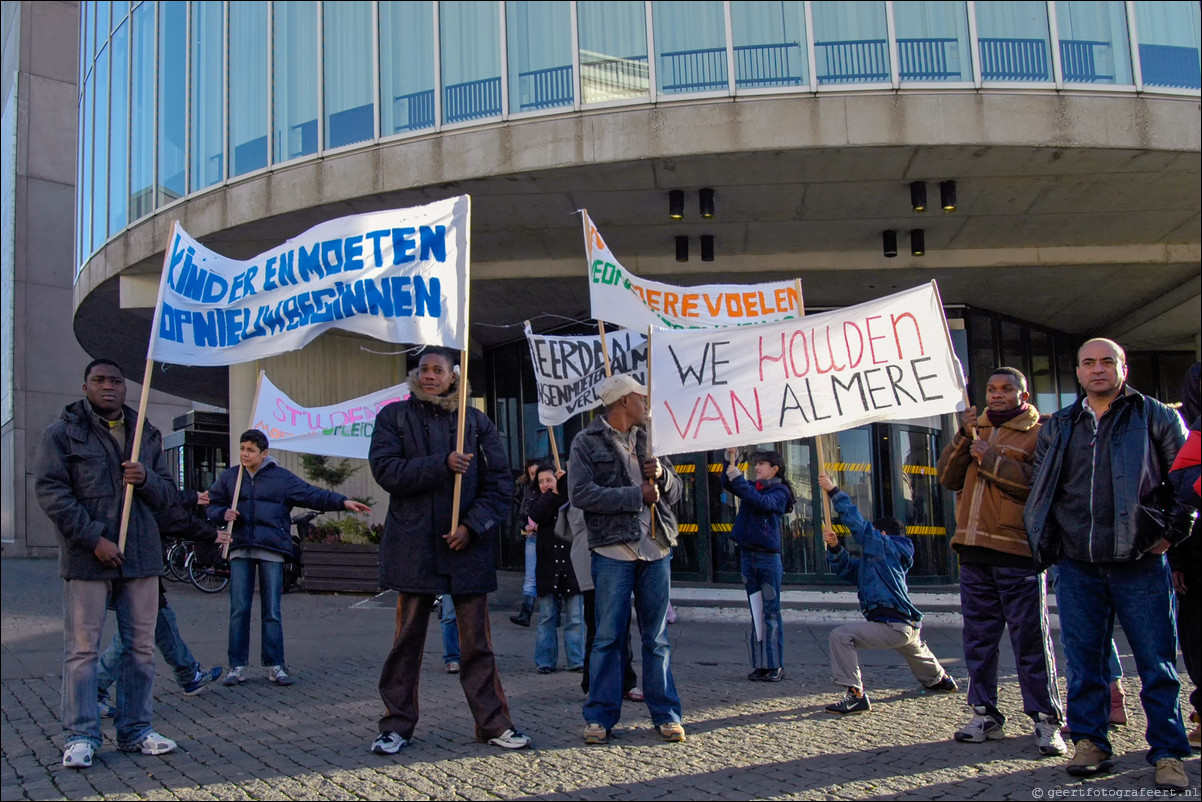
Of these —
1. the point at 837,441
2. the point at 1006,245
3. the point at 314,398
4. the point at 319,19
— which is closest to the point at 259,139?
the point at 319,19

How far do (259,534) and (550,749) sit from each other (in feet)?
11.1

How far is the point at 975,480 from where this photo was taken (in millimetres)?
5594

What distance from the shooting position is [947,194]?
12.1m

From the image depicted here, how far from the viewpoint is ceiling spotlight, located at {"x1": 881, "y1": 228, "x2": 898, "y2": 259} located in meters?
13.6

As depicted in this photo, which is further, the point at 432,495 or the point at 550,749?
the point at 432,495

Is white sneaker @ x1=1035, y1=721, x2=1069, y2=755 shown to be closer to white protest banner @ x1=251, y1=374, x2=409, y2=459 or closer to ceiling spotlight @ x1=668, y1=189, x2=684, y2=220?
white protest banner @ x1=251, y1=374, x2=409, y2=459

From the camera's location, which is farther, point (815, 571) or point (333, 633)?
point (815, 571)

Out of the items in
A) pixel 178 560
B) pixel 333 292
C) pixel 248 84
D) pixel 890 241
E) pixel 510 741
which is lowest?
pixel 510 741

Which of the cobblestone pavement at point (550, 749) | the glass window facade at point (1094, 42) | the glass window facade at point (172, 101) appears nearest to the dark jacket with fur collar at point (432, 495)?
the cobblestone pavement at point (550, 749)

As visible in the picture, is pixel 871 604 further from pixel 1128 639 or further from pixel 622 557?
pixel 1128 639

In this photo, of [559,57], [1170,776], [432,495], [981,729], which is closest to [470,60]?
[559,57]

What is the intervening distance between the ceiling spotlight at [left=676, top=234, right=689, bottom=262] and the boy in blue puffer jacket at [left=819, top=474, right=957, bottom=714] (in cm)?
763

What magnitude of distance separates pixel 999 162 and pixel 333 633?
29.4 feet

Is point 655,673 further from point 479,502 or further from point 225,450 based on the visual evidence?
point 225,450
